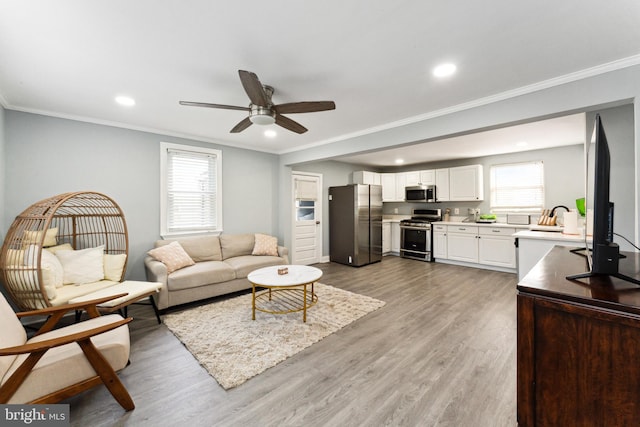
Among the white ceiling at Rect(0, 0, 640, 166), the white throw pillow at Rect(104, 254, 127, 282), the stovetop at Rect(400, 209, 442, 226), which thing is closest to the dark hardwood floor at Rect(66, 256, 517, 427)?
the white throw pillow at Rect(104, 254, 127, 282)

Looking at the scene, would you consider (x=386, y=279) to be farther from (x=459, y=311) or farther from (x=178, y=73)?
(x=178, y=73)

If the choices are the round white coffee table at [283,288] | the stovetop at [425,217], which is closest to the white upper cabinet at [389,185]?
the stovetop at [425,217]

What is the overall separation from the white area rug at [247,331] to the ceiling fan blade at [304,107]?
2.18 metres

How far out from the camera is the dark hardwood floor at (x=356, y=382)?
5.35 ft

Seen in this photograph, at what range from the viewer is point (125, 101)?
9.15 feet

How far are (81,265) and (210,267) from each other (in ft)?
4.49

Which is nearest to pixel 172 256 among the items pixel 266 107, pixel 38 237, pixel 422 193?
pixel 38 237

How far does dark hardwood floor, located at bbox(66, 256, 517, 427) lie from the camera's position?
5.35 ft

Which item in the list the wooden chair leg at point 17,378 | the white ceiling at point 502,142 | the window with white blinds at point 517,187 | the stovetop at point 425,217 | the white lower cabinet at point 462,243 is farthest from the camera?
the stovetop at point 425,217

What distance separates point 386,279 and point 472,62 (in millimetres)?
3547

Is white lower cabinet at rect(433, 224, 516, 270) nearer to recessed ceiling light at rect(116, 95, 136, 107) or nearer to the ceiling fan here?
the ceiling fan

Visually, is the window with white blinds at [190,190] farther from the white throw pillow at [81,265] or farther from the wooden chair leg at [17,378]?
the wooden chair leg at [17,378]

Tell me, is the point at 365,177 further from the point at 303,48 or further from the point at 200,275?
the point at 303,48

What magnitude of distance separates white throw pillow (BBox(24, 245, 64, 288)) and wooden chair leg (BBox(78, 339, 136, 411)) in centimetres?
132
